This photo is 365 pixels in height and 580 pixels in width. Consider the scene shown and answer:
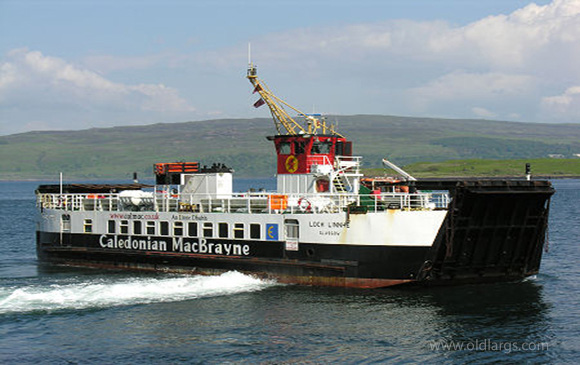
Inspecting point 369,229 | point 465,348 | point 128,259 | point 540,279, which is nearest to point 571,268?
point 540,279

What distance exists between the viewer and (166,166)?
138ft

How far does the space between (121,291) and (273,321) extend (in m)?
9.16

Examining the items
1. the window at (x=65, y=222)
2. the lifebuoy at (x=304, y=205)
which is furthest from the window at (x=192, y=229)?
the window at (x=65, y=222)

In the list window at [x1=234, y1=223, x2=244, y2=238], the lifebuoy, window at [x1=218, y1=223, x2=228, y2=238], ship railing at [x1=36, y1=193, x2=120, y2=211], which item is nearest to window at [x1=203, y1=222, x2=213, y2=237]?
window at [x1=218, y1=223, x2=228, y2=238]

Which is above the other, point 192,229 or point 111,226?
point 111,226

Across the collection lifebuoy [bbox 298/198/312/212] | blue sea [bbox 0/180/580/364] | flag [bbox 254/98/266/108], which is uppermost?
flag [bbox 254/98/266/108]

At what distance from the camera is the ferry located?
31797mm

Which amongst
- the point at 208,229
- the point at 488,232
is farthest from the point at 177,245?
the point at 488,232

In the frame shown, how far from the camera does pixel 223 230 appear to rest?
37.4m

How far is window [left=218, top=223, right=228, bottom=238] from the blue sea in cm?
211

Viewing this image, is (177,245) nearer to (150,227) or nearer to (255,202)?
(150,227)

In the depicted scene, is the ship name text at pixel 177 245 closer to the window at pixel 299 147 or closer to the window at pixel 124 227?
the window at pixel 124 227

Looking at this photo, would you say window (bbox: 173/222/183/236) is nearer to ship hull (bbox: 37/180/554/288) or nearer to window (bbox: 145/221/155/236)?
ship hull (bbox: 37/180/554/288)

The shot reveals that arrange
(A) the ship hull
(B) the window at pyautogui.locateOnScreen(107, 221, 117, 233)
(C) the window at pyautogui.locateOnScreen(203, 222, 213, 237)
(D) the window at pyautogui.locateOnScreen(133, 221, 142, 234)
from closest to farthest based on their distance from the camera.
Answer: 1. (A) the ship hull
2. (C) the window at pyautogui.locateOnScreen(203, 222, 213, 237)
3. (D) the window at pyautogui.locateOnScreen(133, 221, 142, 234)
4. (B) the window at pyautogui.locateOnScreen(107, 221, 117, 233)
